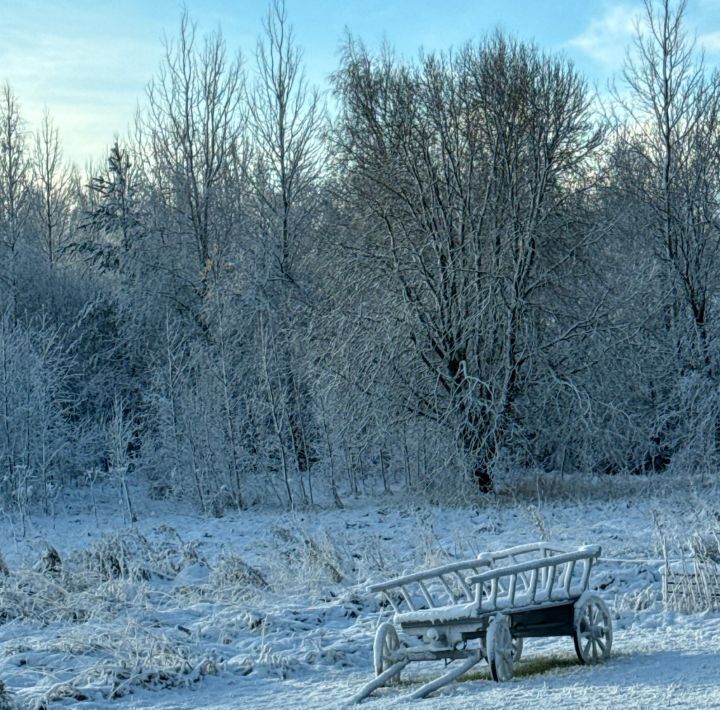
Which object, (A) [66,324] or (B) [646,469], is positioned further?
(A) [66,324]

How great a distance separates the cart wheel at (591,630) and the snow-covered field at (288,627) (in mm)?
186

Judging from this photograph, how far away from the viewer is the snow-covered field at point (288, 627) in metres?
7.20

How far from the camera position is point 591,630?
7594 millimetres

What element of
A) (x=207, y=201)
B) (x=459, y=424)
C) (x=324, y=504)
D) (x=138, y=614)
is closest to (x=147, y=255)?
(x=207, y=201)

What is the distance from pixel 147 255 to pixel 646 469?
15.3 meters

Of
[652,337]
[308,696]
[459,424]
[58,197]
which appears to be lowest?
[308,696]

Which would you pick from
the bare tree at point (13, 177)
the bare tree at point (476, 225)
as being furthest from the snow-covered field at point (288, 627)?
the bare tree at point (13, 177)

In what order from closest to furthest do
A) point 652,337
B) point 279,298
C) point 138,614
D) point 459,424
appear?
point 138,614 → point 459,424 → point 652,337 → point 279,298

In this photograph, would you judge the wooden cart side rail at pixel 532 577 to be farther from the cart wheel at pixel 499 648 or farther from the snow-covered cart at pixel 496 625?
the cart wheel at pixel 499 648

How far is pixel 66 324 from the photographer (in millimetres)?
31188

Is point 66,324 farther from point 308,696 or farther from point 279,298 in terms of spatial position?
point 308,696

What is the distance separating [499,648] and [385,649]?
0.93m

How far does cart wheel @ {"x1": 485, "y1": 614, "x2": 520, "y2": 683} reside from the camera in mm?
7133

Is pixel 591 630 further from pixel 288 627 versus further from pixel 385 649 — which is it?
pixel 288 627
